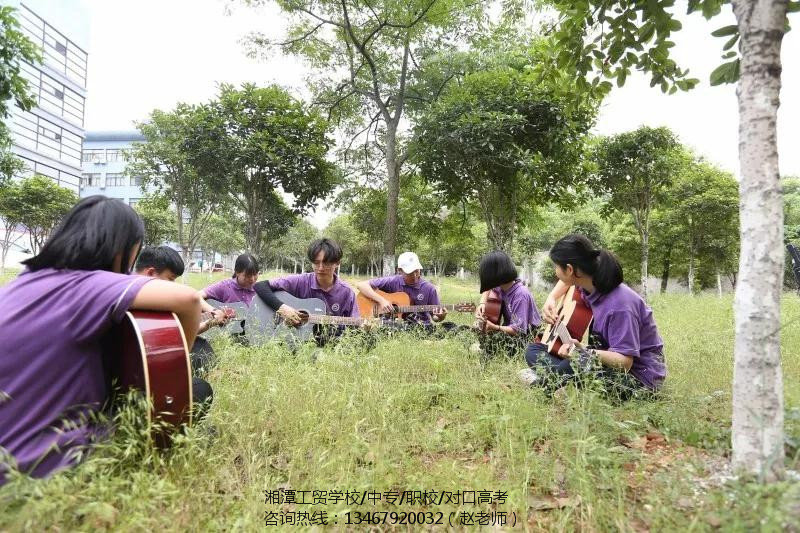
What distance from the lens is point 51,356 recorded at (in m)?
1.67

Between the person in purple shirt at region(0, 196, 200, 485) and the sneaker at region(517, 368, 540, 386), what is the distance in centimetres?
245

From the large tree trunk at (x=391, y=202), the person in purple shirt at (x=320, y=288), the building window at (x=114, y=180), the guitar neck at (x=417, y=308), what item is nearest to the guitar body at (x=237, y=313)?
the person in purple shirt at (x=320, y=288)

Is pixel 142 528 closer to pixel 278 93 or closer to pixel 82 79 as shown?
pixel 278 93

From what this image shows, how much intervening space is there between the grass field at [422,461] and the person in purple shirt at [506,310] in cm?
105

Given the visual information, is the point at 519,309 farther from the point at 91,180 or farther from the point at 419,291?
the point at 91,180

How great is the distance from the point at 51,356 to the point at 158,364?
38cm

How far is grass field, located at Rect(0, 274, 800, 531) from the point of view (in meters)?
1.59

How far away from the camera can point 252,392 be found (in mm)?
2943

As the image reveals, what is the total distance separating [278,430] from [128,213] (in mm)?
1387

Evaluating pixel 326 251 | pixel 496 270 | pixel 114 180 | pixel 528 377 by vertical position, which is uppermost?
pixel 114 180

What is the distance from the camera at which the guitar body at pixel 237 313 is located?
16.4 ft

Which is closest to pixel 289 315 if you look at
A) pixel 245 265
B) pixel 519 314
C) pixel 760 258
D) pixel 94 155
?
pixel 245 265

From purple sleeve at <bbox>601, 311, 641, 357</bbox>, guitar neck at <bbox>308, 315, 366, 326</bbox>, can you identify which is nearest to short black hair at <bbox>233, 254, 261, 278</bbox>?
guitar neck at <bbox>308, 315, 366, 326</bbox>

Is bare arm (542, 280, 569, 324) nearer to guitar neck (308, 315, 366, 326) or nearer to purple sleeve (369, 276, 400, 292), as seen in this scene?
guitar neck (308, 315, 366, 326)
